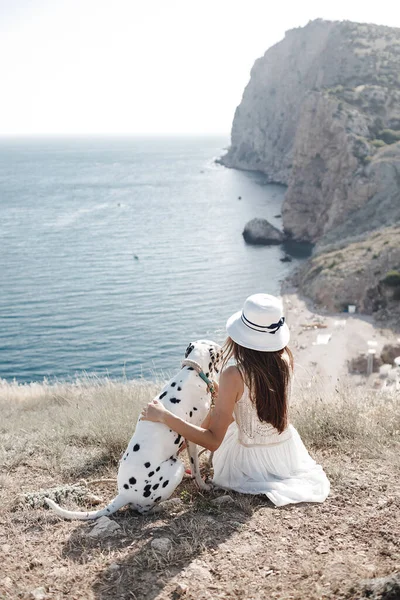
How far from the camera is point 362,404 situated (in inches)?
274

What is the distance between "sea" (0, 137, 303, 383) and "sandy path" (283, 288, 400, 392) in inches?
219

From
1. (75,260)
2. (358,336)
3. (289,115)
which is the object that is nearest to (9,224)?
(75,260)

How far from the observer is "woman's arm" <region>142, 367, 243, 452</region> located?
4359 millimetres

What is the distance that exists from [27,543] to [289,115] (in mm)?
125487

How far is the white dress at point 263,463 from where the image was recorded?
463 centimetres

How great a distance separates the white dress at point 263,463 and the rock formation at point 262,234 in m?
62.2

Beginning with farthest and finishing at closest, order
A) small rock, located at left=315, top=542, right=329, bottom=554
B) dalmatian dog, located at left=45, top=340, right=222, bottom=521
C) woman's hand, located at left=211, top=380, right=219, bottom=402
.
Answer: woman's hand, located at left=211, top=380, right=219, bottom=402
dalmatian dog, located at left=45, top=340, right=222, bottom=521
small rock, located at left=315, top=542, right=329, bottom=554

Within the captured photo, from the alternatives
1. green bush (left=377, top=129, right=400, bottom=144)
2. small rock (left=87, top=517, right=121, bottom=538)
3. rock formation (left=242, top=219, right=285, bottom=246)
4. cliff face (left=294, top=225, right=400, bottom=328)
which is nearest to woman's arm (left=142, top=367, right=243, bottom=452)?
small rock (left=87, top=517, right=121, bottom=538)

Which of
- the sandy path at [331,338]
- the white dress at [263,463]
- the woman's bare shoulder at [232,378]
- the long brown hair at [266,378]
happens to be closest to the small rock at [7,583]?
the white dress at [263,463]

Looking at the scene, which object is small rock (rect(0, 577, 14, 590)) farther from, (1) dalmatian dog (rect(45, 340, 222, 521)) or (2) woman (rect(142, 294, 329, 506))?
(2) woman (rect(142, 294, 329, 506))

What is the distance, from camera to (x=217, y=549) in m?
3.95

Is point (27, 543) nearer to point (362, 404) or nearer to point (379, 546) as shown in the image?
point (379, 546)

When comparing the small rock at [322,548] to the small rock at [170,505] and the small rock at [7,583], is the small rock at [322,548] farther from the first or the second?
the small rock at [7,583]

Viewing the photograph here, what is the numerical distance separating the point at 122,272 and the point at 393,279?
27170 mm
